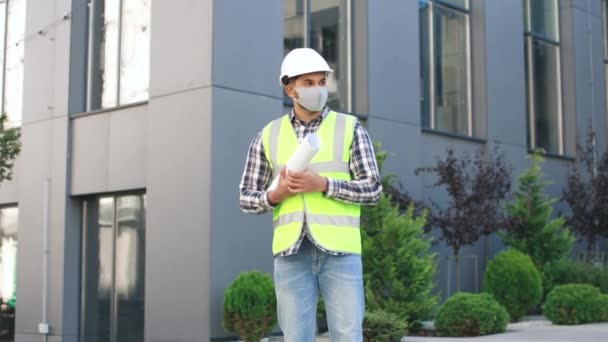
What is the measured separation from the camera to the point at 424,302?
12227mm

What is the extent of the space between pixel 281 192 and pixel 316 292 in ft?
1.58

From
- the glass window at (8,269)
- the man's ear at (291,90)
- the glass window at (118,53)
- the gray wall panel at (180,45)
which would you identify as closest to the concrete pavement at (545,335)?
the gray wall panel at (180,45)

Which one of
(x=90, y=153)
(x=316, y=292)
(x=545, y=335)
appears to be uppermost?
(x=90, y=153)

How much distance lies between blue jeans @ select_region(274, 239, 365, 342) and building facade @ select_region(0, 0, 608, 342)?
25.9 feet

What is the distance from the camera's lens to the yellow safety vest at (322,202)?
387 cm

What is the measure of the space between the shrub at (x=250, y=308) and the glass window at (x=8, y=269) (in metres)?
5.65

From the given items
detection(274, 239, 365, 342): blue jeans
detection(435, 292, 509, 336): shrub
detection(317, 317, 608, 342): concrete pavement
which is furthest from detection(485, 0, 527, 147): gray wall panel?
detection(274, 239, 365, 342): blue jeans

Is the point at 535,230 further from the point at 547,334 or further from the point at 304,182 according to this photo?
the point at 304,182

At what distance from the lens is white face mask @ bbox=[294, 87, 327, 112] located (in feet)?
13.1

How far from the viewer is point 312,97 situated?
4.00m

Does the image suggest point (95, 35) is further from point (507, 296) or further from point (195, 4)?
point (507, 296)

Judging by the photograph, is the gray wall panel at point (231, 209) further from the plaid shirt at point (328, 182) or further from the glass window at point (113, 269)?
the plaid shirt at point (328, 182)

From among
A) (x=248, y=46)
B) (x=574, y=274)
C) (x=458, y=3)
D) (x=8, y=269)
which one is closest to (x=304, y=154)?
(x=248, y=46)

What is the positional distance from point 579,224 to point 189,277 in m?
9.55
